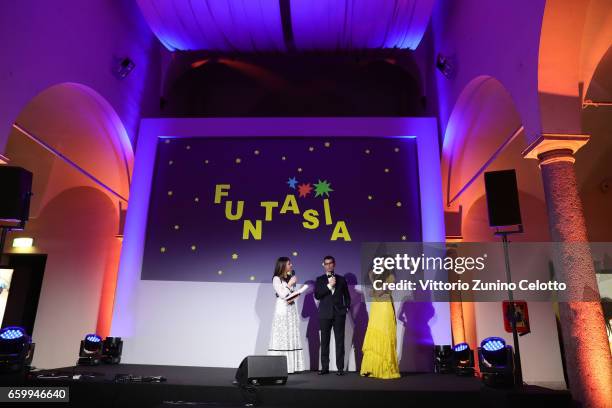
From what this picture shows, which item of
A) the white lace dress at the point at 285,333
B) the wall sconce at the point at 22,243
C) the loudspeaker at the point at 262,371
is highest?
the wall sconce at the point at 22,243

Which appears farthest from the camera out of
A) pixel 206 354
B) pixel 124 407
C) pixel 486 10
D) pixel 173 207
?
pixel 173 207

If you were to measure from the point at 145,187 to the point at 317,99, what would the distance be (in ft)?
12.2

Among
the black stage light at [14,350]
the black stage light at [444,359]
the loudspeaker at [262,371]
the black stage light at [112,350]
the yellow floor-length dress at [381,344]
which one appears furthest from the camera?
the black stage light at [112,350]

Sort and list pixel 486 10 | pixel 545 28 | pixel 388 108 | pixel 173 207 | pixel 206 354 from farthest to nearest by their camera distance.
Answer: pixel 388 108 < pixel 173 207 < pixel 206 354 < pixel 486 10 < pixel 545 28

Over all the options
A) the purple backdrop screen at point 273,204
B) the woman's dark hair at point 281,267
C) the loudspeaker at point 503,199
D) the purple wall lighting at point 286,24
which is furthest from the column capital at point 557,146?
the purple wall lighting at point 286,24

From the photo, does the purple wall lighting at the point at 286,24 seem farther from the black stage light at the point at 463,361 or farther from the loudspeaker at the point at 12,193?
the black stage light at the point at 463,361

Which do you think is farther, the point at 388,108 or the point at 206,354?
the point at 388,108

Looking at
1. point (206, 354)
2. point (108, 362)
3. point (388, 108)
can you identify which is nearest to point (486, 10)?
point (388, 108)

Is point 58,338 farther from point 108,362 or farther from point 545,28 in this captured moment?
point 545,28

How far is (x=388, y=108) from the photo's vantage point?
8.49 meters

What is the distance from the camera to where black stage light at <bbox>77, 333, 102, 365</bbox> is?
577 centimetres

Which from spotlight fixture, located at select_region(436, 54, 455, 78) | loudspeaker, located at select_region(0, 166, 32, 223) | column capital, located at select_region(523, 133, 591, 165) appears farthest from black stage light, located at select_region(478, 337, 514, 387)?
loudspeaker, located at select_region(0, 166, 32, 223)

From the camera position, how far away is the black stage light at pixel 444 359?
5.72m

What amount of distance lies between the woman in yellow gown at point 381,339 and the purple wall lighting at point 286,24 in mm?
4541
